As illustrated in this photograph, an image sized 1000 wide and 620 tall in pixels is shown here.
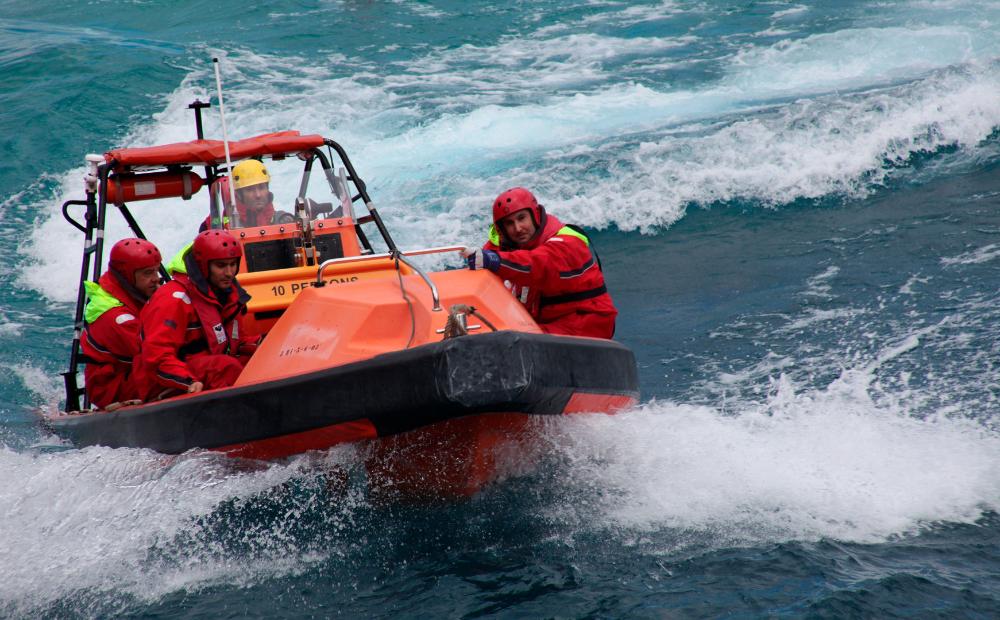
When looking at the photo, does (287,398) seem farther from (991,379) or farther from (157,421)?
(991,379)

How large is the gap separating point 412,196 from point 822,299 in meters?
5.06

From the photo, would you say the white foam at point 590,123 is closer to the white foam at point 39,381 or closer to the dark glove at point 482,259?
the white foam at point 39,381

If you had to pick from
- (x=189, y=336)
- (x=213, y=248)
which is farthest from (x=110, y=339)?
(x=213, y=248)

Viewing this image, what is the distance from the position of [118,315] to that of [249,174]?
144cm

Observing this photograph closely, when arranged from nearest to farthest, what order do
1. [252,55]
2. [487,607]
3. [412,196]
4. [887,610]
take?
[887,610] → [487,607] → [412,196] → [252,55]

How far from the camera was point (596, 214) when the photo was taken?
402 inches

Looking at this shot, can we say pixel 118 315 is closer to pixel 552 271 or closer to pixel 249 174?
pixel 249 174

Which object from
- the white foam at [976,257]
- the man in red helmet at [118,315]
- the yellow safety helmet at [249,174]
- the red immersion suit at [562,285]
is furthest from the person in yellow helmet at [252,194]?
the white foam at [976,257]

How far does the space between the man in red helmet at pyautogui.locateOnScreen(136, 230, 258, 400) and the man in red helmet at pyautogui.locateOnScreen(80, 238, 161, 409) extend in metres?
0.24

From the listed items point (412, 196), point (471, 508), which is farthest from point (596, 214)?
point (471, 508)

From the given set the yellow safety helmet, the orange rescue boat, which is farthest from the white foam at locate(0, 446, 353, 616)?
the yellow safety helmet

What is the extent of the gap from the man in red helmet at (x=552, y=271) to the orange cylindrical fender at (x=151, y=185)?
2043mm

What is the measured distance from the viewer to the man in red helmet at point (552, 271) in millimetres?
5281

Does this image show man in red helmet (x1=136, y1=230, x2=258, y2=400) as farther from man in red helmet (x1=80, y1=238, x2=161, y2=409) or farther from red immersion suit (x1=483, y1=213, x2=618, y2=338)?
red immersion suit (x1=483, y1=213, x2=618, y2=338)
